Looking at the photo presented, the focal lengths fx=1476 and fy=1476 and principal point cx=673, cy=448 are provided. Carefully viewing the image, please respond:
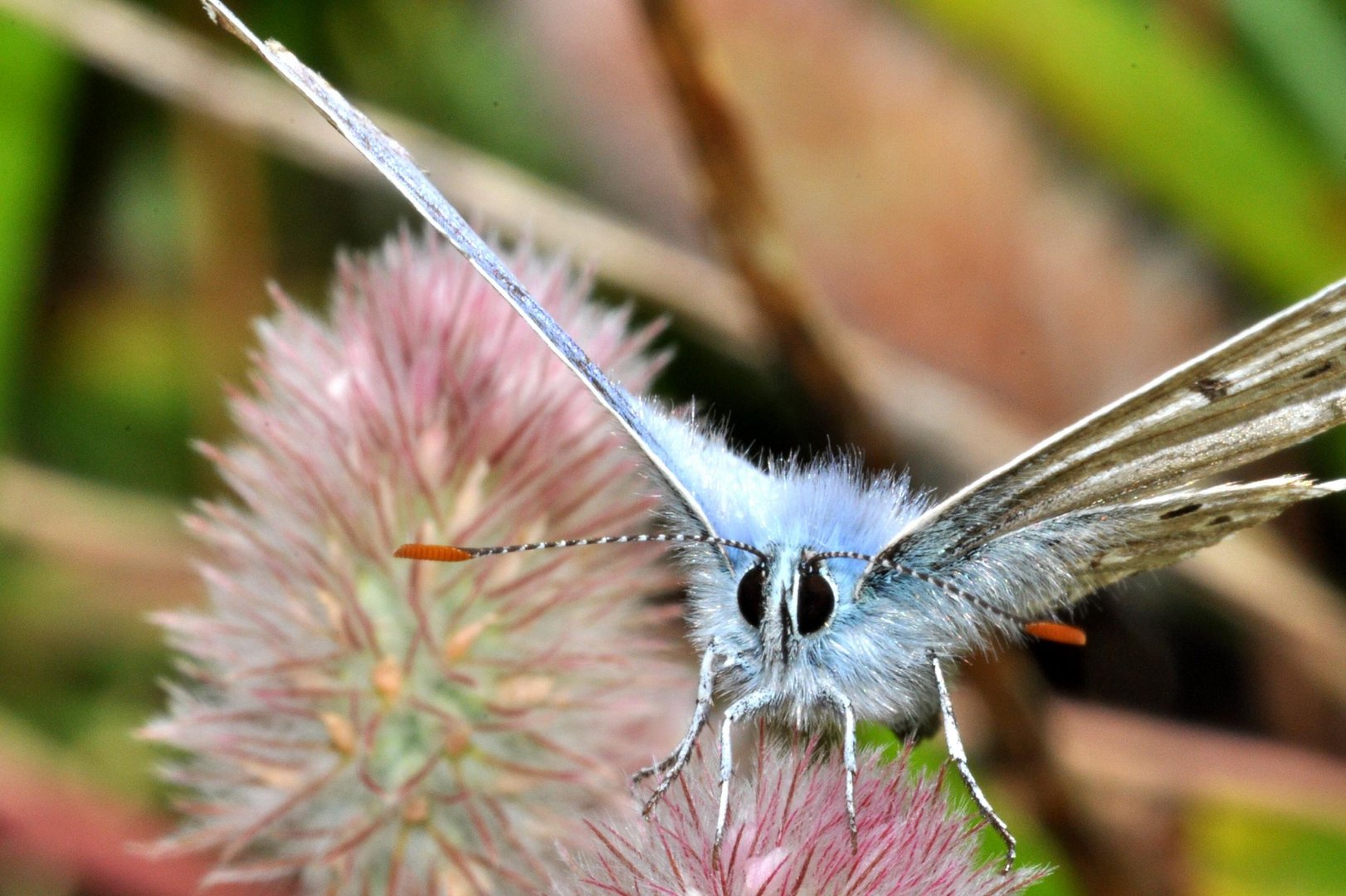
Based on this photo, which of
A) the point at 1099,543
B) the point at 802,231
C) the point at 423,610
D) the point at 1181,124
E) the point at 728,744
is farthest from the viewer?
the point at 802,231

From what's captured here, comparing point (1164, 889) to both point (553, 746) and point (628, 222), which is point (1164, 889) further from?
point (628, 222)

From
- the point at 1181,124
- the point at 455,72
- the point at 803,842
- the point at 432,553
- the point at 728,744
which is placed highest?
the point at 455,72

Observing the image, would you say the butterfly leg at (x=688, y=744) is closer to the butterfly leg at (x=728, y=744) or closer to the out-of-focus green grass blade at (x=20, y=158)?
the butterfly leg at (x=728, y=744)

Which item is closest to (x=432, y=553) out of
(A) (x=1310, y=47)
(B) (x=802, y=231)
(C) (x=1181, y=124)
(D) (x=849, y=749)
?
(D) (x=849, y=749)

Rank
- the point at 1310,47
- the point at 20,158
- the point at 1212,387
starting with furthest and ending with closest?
the point at 1310,47, the point at 20,158, the point at 1212,387

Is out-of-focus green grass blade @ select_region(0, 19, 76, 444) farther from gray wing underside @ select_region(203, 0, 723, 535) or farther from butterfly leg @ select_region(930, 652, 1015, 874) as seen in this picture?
butterfly leg @ select_region(930, 652, 1015, 874)

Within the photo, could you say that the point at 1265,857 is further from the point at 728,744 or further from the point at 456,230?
the point at 456,230

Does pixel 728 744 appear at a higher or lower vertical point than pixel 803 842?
higher

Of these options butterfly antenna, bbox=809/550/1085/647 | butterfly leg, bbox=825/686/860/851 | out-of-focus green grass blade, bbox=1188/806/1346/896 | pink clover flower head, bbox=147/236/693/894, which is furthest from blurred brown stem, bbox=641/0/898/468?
butterfly leg, bbox=825/686/860/851

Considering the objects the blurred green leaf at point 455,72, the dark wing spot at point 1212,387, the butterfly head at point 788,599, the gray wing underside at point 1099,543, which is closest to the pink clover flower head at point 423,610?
the butterfly head at point 788,599
